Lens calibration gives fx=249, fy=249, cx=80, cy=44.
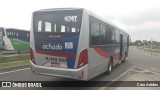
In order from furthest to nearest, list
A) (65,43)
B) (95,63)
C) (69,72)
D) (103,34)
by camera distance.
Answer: (103,34) → (95,63) → (65,43) → (69,72)

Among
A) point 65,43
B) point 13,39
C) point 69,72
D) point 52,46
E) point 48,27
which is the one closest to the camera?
point 69,72

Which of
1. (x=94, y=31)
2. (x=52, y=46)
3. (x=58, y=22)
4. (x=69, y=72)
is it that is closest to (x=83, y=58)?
(x=69, y=72)

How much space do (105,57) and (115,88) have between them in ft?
9.14

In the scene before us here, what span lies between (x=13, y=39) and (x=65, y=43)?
2326 cm

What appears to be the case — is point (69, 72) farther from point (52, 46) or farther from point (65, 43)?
point (52, 46)

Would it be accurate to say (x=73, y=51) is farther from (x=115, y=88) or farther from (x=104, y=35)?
(x=104, y=35)

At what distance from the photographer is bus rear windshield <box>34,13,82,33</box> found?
944 cm

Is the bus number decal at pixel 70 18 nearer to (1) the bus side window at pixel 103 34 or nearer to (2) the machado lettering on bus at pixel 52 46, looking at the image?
(2) the machado lettering on bus at pixel 52 46

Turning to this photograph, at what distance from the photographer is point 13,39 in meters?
31.4

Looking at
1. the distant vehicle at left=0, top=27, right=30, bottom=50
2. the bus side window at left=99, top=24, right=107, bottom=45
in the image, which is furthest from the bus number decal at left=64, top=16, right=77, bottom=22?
the distant vehicle at left=0, top=27, right=30, bottom=50

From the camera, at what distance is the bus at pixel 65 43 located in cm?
930

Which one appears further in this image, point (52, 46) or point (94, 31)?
point (94, 31)

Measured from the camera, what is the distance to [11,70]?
14336 millimetres

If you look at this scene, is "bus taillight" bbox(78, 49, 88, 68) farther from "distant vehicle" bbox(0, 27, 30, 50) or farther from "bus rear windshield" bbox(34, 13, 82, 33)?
"distant vehicle" bbox(0, 27, 30, 50)
